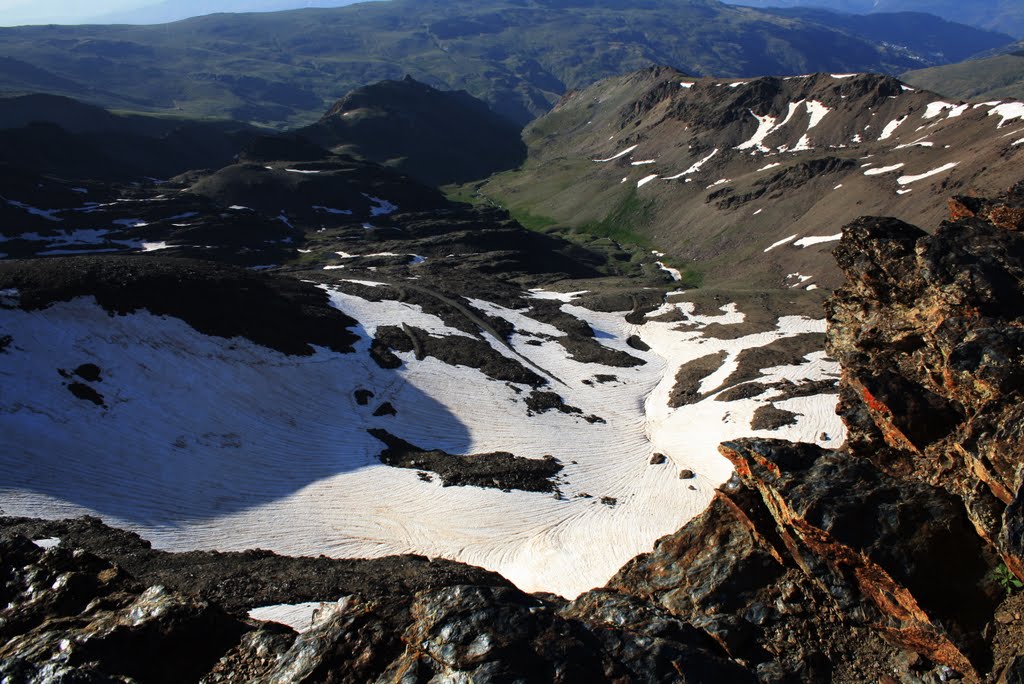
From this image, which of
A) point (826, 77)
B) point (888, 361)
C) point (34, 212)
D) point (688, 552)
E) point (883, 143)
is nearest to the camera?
point (688, 552)

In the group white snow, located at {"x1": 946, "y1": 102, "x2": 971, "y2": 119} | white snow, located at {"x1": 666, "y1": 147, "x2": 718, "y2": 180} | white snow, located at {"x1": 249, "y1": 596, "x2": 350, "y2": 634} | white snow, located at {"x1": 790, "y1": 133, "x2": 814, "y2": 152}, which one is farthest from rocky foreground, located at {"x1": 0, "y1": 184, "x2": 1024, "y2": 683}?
white snow, located at {"x1": 666, "y1": 147, "x2": 718, "y2": 180}

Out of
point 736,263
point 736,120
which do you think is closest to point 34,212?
point 736,263

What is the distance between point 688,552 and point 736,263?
106 m

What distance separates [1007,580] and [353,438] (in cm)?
3898

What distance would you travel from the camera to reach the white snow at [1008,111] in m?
113

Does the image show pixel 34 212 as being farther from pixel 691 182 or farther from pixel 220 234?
pixel 691 182

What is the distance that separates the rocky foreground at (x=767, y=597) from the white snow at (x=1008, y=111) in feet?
402

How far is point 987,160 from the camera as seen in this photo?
99562 millimetres

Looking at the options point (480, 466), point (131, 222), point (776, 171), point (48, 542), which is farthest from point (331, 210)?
point (48, 542)

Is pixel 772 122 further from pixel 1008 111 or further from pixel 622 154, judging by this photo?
pixel 1008 111

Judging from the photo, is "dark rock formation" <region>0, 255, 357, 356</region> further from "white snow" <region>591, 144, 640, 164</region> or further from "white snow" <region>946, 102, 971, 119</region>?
"white snow" <region>591, 144, 640, 164</region>

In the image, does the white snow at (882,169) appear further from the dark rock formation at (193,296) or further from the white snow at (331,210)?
the white snow at (331,210)

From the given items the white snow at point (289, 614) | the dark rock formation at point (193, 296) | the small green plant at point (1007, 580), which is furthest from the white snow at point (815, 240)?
the white snow at point (289, 614)

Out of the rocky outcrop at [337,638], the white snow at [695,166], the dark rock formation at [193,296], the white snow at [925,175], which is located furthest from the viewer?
the white snow at [695,166]
